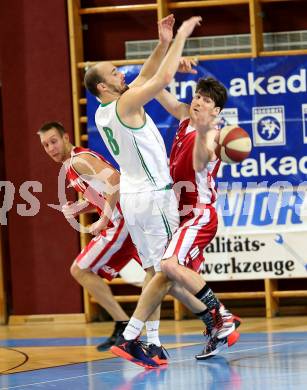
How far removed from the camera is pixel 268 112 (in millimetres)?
8648

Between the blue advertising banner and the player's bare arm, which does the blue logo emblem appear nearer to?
the blue advertising banner

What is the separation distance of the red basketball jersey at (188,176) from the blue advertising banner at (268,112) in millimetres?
2394

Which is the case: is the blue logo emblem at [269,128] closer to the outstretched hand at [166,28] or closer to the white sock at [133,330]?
the outstretched hand at [166,28]

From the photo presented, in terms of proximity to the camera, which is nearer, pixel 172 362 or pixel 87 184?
pixel 172 362

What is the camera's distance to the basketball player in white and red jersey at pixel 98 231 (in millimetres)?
6715

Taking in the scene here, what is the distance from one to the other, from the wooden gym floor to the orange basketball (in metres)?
1.21

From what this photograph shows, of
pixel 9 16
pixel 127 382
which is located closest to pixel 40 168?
pixel 9 16

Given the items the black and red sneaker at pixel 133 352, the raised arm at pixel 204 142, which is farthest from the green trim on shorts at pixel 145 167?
the black and red sneaker at pixel 133 352

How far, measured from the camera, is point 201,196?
614cm

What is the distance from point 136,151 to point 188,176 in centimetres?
42

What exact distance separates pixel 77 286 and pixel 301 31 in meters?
3.11

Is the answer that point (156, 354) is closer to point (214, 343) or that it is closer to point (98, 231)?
point (214, 343)

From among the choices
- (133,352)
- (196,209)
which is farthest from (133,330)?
(196,209)

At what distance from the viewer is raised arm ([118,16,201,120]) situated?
18.2 ft
